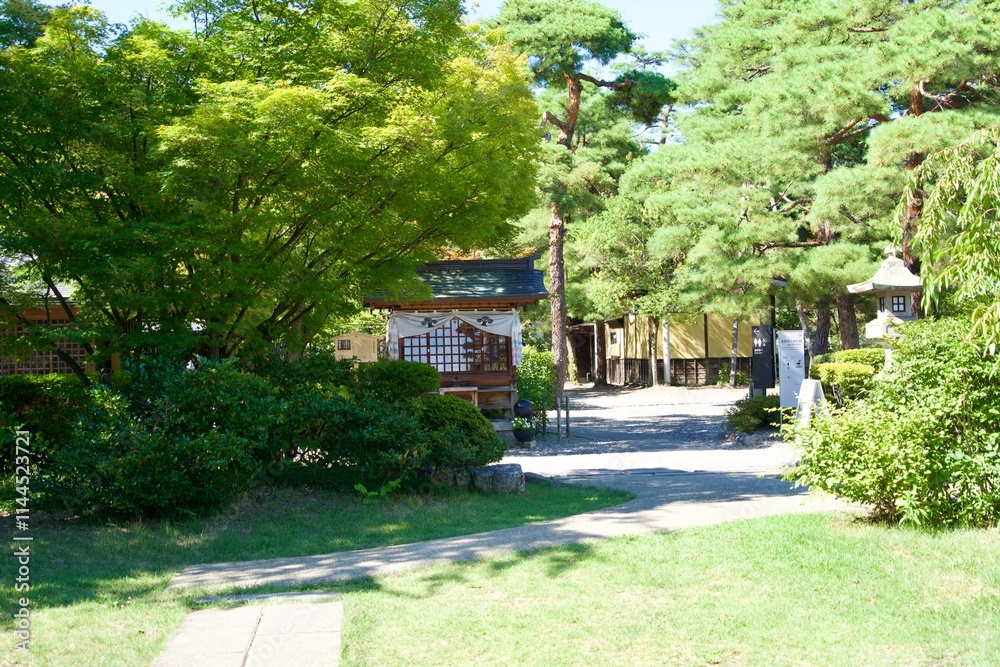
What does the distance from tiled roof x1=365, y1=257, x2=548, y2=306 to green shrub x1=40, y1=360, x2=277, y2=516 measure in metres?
8.70

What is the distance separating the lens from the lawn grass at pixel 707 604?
4.66 meters

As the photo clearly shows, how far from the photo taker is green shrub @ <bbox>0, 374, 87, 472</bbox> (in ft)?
36.7

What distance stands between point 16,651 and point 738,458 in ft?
38.5

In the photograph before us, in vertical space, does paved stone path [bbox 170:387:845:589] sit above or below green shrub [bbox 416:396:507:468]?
below

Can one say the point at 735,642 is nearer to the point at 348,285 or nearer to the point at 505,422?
the point at 348,285

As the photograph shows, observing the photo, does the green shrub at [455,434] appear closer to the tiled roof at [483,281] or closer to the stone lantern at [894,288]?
the tiled roof at [483,281]

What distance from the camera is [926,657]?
4.48 metres

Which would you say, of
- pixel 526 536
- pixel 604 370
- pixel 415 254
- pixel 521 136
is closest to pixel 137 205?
pixel 415 254

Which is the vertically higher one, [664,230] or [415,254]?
[664,230]

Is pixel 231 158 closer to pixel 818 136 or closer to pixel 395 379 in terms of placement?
pixel 395 379

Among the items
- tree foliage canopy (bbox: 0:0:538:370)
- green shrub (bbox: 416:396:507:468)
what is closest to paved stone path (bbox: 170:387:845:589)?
green shrub (bbox: 416:396:507:468)

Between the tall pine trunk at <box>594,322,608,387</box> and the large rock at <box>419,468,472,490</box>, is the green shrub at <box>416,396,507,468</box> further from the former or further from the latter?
the tall pine trunk at <box>594,322,608,387</box>

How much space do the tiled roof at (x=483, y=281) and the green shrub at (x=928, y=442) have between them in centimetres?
1162

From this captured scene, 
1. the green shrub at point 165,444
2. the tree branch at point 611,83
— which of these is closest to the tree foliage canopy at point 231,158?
the green shrub at point 165,444
